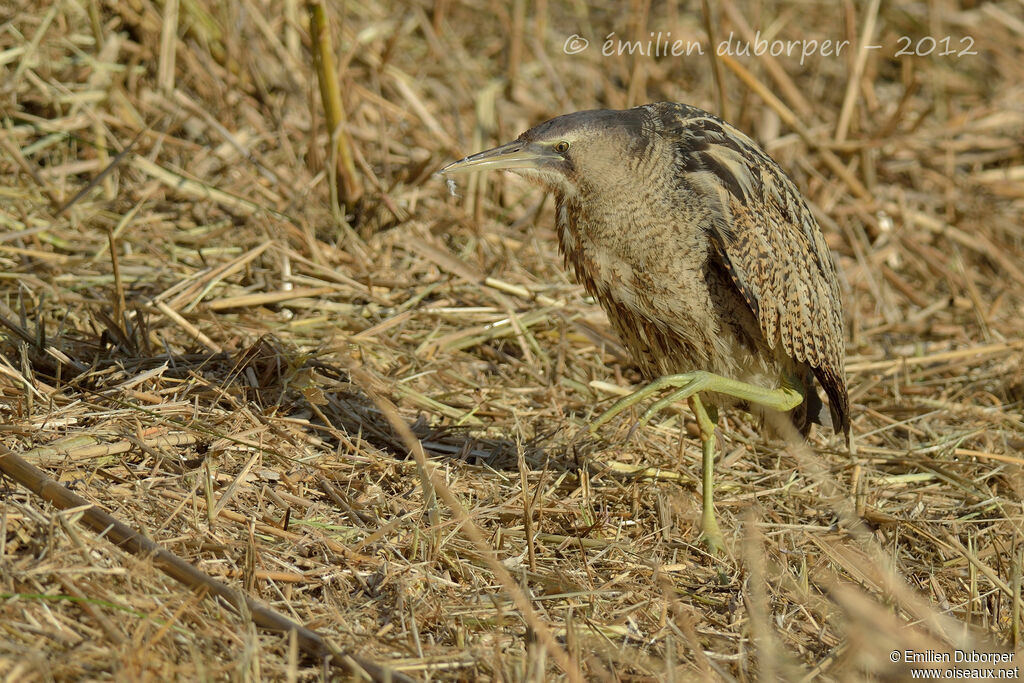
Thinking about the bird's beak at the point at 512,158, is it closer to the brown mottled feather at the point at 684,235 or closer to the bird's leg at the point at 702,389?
the brown mottled feather at the point at 684,235

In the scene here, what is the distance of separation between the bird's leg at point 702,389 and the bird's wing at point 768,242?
16 centimetres

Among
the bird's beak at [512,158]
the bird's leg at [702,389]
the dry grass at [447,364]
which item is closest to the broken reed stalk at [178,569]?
the dry grass at [447,364]

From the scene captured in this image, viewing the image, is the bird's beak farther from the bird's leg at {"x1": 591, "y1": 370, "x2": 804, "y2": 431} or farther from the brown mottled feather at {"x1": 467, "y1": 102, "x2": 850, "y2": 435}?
the bird's leg at {"x1": 591, "y1": 370, "x2": 804, "y2": 431}

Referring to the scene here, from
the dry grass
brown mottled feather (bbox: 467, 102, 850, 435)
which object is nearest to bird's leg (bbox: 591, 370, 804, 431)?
brown mottled feather (bbox: 467, 102, 850, 435)

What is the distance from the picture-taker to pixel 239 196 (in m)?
5.28

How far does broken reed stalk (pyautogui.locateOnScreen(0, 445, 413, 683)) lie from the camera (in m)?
2.68

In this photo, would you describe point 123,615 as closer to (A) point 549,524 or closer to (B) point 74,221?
(A) point 549,524

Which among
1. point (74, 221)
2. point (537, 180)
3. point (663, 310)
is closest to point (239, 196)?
point (74, 221)

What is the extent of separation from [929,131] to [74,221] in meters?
4.79

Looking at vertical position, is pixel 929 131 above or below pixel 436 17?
below

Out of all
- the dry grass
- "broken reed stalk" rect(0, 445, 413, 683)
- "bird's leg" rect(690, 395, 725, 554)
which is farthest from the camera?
"bird's leg" rect(690, 395, 725, 554)

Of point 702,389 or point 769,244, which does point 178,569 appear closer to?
point 702,389

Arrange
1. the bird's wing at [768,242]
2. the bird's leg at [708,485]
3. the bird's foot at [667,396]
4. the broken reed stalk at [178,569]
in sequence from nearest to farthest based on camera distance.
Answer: the broken reed stalk at [178,569] → the bird's foot at [667,396] → the bird's wing at [768,242] → the bird's leg at [708,485]

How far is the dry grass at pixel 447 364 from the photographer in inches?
119
